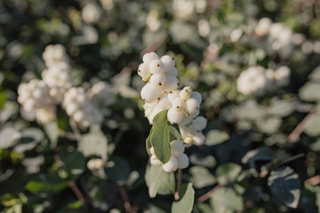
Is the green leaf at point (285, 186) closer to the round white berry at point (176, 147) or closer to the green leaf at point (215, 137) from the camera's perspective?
the green leaf at point (215, 137)

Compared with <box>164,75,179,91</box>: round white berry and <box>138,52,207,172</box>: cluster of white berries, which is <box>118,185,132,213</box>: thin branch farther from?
<box>164,75,179,91</box>: round white berry

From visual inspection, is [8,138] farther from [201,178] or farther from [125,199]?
[201,178]

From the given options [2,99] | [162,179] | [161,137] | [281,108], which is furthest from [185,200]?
[2,99]

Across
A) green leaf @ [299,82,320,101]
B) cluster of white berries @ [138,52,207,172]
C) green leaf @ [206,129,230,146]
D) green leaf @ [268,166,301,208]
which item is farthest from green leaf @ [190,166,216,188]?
green leaf @ [299,82,320,101]

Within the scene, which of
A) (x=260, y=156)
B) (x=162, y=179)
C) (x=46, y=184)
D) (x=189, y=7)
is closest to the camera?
(x=162, y=179)

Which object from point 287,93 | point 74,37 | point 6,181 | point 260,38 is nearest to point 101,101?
point 6,181
